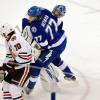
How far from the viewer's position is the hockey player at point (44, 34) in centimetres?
311

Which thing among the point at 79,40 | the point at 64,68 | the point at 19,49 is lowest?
the point at 64,68

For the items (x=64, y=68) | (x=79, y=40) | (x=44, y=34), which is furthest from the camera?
(x=79, y=40)

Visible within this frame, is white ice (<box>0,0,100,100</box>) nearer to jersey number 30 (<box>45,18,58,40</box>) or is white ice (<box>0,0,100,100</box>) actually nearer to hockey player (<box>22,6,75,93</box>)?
hockey player (<box>22,6,75,93</box>)

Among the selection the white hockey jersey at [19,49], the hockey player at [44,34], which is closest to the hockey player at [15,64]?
the white hockey jersey at [19,49]

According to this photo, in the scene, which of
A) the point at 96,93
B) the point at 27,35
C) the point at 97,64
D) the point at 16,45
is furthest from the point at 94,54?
the point at 16,45

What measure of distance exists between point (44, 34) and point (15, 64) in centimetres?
40

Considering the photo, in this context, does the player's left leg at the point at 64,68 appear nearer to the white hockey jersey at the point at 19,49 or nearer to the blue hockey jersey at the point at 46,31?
the blue hockey jersey at the point at 46,31

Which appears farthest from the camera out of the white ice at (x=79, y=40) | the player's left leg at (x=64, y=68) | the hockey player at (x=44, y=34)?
the player's left leg at (x=64, y=68)

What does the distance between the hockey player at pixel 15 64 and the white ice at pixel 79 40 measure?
34cm

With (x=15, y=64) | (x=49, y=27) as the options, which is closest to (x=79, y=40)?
(x=49, y=27)

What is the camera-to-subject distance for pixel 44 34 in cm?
312

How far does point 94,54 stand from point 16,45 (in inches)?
55.0

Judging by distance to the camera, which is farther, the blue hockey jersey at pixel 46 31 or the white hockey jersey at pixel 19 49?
the blue hockey jersey at pixel 46 31

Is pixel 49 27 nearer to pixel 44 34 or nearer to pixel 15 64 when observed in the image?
pixel 44 34
